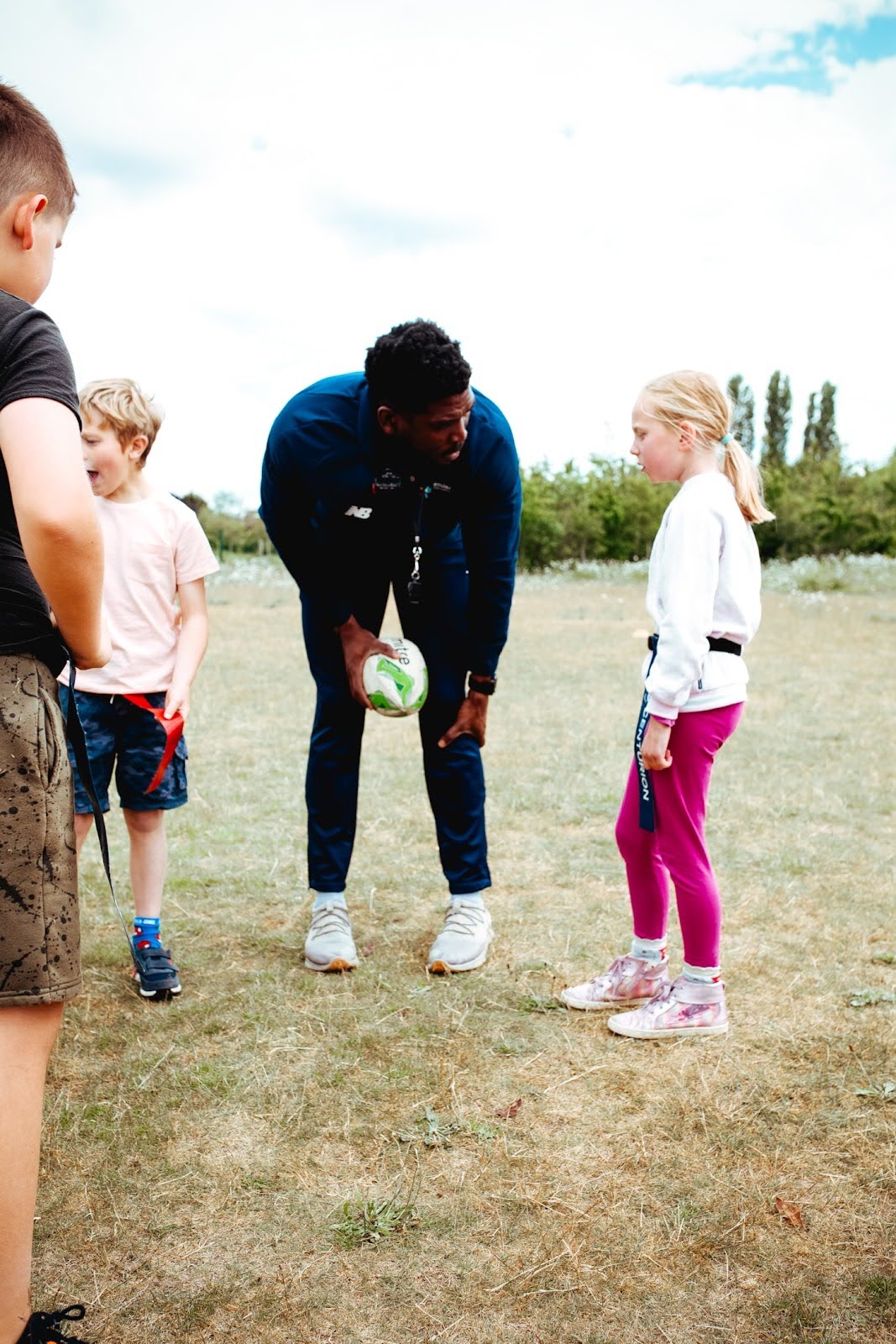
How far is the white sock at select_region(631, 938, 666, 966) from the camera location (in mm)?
3023

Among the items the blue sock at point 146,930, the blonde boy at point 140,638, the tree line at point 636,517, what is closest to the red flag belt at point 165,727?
the blonde boy at point 140,638

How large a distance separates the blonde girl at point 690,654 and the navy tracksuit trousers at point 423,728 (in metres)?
0.63

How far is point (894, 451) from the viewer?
1462 inches

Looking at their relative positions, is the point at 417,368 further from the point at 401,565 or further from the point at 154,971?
the point at 154,971

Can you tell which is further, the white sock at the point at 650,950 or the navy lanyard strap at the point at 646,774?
the white sock at the point at 650,950

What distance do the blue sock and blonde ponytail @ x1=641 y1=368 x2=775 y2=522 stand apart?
193 cm

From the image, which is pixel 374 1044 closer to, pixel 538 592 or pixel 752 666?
pixel 752 666

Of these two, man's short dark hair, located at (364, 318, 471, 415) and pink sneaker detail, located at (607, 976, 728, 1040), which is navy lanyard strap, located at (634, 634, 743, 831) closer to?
pink sneaker detail, located at (607, 976, 728, 1040)

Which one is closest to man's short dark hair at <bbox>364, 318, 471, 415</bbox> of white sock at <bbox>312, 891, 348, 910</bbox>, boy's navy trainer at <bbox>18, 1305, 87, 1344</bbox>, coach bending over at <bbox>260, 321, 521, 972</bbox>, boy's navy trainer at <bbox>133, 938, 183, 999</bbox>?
coach bending over at <bbox>260, 321, 521, 972</bbox>

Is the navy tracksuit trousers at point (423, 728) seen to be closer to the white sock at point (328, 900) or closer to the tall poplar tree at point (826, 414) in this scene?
the white sock at point (328, 900)

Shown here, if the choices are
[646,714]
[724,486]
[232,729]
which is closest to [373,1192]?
[646,714]

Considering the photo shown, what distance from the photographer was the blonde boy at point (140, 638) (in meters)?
2.97

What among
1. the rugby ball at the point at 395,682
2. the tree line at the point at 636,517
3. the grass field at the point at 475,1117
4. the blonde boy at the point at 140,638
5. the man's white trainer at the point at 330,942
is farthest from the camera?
the tree line at the point at 636,517

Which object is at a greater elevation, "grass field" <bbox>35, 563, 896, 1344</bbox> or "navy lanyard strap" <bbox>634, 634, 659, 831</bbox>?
"navy lanyard strap" <bbox>634, 634, 659, 831</bbox>
